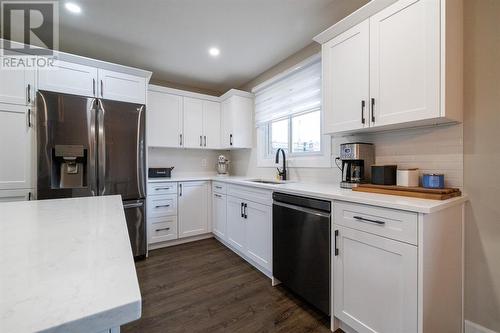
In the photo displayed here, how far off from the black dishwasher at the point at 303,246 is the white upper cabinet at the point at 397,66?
28.6 inches

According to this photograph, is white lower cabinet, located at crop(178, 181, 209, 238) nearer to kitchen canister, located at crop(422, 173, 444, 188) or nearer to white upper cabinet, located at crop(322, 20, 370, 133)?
white upper cabinet, located at crop(322, 20, 370, 133)

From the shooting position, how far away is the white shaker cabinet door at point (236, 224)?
8.61ft

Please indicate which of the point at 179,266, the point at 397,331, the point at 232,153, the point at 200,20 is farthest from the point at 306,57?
the point at 179,266

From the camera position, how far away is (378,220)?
130cm

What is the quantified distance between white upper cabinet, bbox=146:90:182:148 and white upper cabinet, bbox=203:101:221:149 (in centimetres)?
41

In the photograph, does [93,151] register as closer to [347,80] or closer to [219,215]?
[219,215]

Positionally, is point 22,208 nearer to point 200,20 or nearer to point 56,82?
point 56,82

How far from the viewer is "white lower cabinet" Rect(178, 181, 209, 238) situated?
3.17m

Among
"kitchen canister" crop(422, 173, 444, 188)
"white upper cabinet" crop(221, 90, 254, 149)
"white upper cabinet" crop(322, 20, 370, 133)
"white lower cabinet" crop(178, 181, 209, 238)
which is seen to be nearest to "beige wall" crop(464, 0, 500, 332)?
"kitchen canister" crop(422, 173, 444, 188)

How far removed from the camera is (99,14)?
6.84ft

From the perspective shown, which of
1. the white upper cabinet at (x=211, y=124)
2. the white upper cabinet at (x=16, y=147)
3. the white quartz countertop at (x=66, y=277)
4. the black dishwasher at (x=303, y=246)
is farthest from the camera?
the white upper cabinet at (x=211, y=124)

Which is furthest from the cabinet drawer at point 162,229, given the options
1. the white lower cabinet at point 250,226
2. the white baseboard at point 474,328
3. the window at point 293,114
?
the white baseboard at point 474,328

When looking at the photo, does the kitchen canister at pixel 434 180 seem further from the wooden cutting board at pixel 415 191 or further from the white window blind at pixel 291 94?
the white window blind at pixel 291 94
